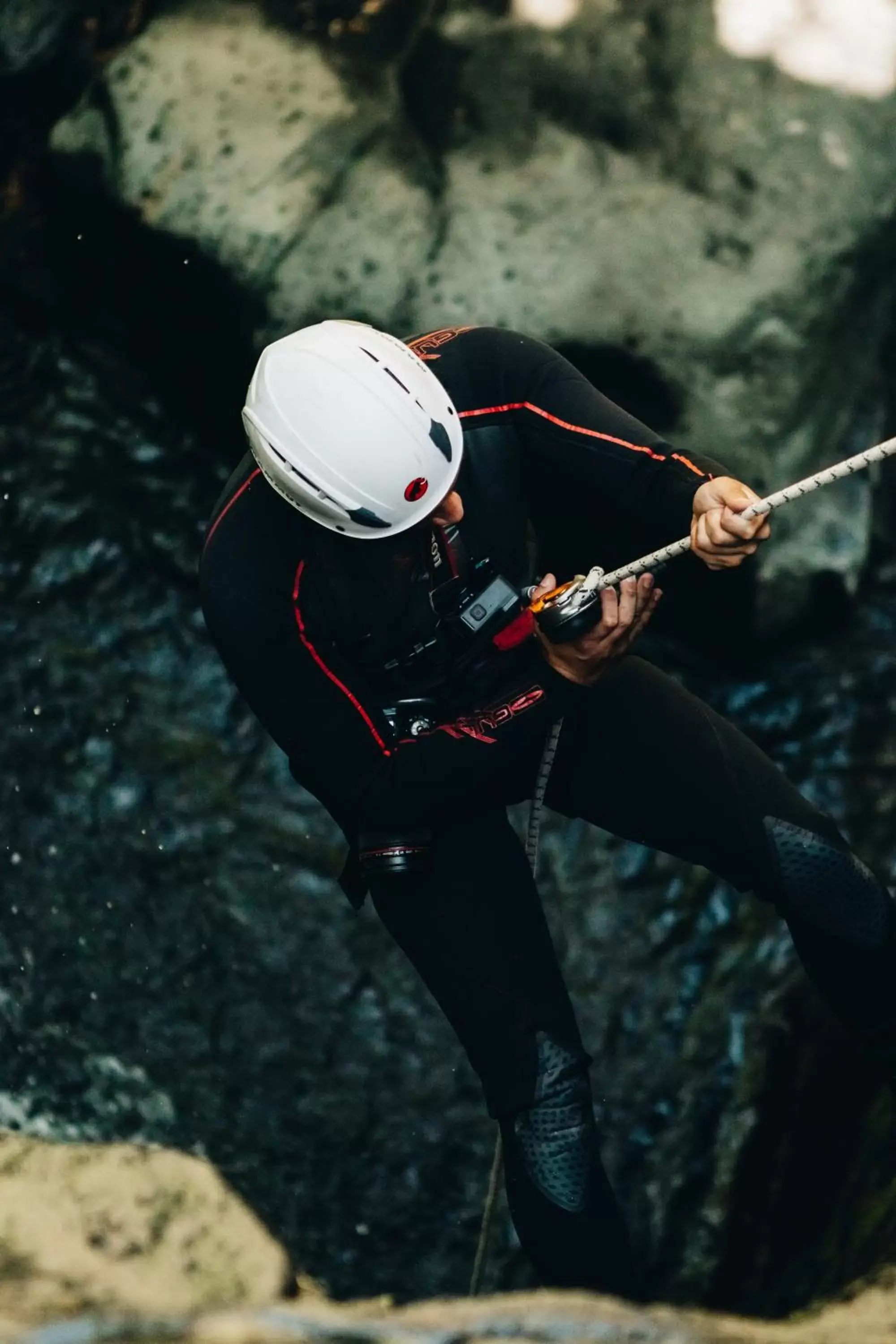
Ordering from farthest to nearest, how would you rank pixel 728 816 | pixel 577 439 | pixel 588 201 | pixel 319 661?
pixel 588 201, pixel 728 816, pixel 577 439, pixel 319 661

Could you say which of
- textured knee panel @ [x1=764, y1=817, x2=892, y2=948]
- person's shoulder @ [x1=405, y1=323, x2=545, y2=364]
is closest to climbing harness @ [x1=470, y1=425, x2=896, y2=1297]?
person's shoulder @ [x1=405, y1=323, x2=545, y2=364]

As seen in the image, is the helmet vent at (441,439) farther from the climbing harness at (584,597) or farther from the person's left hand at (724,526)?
the person's left hand at (724,526)

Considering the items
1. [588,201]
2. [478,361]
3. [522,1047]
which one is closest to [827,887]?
[522,1047]

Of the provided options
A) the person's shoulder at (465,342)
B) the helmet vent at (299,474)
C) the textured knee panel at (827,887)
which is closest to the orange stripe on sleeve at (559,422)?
the person's shoulder at (465,342)

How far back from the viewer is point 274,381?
7.97 feet

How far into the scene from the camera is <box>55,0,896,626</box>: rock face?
12.7 feet

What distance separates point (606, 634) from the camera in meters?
2.43

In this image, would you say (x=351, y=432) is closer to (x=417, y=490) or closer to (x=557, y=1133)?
(x=417, y=490)

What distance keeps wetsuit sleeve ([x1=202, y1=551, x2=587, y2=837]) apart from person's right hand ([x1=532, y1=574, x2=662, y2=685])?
46 mm

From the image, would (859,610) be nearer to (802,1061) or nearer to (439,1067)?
(802,1061)

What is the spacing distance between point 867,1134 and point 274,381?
2201mm

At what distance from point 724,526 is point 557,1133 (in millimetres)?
1247

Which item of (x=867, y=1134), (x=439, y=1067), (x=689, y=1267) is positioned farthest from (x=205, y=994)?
(x=867, y=1134)

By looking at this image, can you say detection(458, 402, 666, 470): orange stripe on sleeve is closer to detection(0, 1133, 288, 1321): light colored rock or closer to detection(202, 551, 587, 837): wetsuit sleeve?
detection(202, 551, 587, 837): wetsuit sleeve
